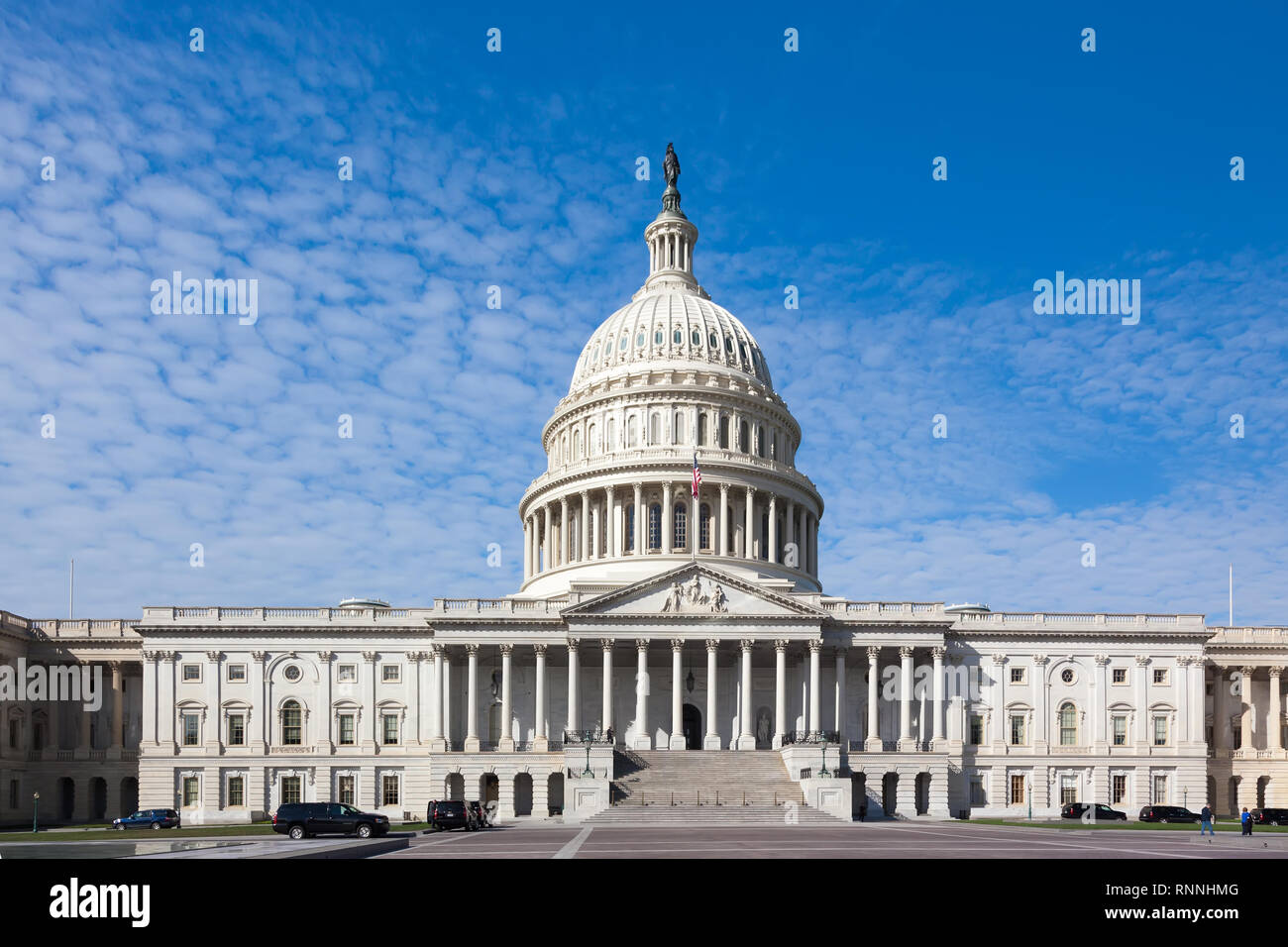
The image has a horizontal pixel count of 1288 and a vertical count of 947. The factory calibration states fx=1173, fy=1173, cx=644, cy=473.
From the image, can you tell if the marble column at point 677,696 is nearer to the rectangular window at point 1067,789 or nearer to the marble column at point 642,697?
the marble column at point 642,697

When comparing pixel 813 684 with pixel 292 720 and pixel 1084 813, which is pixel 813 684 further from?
pixel 292 720

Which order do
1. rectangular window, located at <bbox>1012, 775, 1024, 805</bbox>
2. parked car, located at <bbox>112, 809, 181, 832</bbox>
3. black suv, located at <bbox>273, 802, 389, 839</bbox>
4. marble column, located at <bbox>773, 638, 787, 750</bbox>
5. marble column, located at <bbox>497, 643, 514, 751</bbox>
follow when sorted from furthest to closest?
rectangular window, located at <bbox>1012, 775, 1024, 805</bbox> → marble column, located at <bbox>497, 643, 514, 751</bbox> → marble column, located at <bbox>773, 638, 787, 750</bbox> → parked car, located at <bbox>112, 809, 181, 832</bbox> → black suv, located at <bbox>273, 802, 389, 839</bbox>

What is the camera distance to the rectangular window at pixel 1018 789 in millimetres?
84250

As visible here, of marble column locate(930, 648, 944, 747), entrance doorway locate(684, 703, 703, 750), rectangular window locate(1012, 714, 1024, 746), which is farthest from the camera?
entrance doorway locate(684, 703, 703, 750)

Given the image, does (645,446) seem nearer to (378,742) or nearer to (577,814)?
(378,742)

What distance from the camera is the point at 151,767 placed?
81.7 meters

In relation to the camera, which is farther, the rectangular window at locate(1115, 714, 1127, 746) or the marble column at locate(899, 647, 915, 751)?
the rectangular window at locate(1115, 714, 1127, 746)

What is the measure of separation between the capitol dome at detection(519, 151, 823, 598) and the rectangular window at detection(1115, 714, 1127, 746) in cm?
2643

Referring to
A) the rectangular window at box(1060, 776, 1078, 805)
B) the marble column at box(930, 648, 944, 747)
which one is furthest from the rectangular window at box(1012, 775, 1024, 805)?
the marble column at box(930, 648, 944, 747)

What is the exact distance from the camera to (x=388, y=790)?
8288 centimetres

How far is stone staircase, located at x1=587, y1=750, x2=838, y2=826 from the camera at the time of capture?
5919 centimetres

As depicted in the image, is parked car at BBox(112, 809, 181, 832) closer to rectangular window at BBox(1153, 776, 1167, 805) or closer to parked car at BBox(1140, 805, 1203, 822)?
parked car at BBox(1140, 805, 1203, 822)

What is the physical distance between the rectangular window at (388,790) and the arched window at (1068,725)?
158ft
